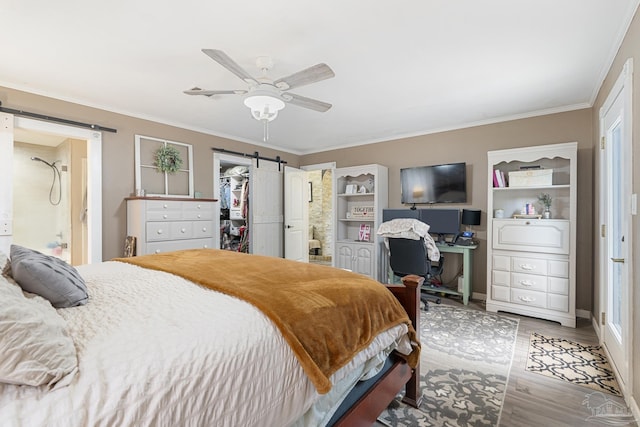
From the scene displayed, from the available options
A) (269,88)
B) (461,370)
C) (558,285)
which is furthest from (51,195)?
(558,285)

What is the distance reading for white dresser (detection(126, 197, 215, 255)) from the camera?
342 centimetres

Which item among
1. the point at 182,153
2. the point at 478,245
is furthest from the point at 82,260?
the point at 478,245

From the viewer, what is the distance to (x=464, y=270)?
150 inches

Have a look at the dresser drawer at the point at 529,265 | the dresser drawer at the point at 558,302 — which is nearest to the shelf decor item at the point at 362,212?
the dresser drawer at the point at 529,265

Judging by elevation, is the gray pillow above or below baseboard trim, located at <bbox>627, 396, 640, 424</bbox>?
above

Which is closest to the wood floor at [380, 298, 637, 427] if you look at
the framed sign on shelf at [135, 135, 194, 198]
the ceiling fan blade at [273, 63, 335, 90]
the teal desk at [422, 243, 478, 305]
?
the teal desk at [422, 243, 478, 305]

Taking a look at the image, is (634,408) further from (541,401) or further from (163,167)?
(163,167)

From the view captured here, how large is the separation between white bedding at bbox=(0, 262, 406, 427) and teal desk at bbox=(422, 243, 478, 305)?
296 centimetres

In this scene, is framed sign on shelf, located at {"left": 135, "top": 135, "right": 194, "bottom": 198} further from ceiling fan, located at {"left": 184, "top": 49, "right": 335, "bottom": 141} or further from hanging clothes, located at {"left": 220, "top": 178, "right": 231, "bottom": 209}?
hanging clothes, located at {"left": 220, "top": 178, "right": 231, "bottom": 209}

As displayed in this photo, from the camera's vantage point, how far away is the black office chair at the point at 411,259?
140 inches

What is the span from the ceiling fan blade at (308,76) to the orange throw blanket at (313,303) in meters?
1.30

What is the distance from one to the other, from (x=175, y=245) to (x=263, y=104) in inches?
86.7

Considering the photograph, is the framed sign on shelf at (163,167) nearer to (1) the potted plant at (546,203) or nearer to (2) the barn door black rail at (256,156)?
(2) the barn door black rail at (256,156)

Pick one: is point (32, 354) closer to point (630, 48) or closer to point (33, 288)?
point (33, 288)
